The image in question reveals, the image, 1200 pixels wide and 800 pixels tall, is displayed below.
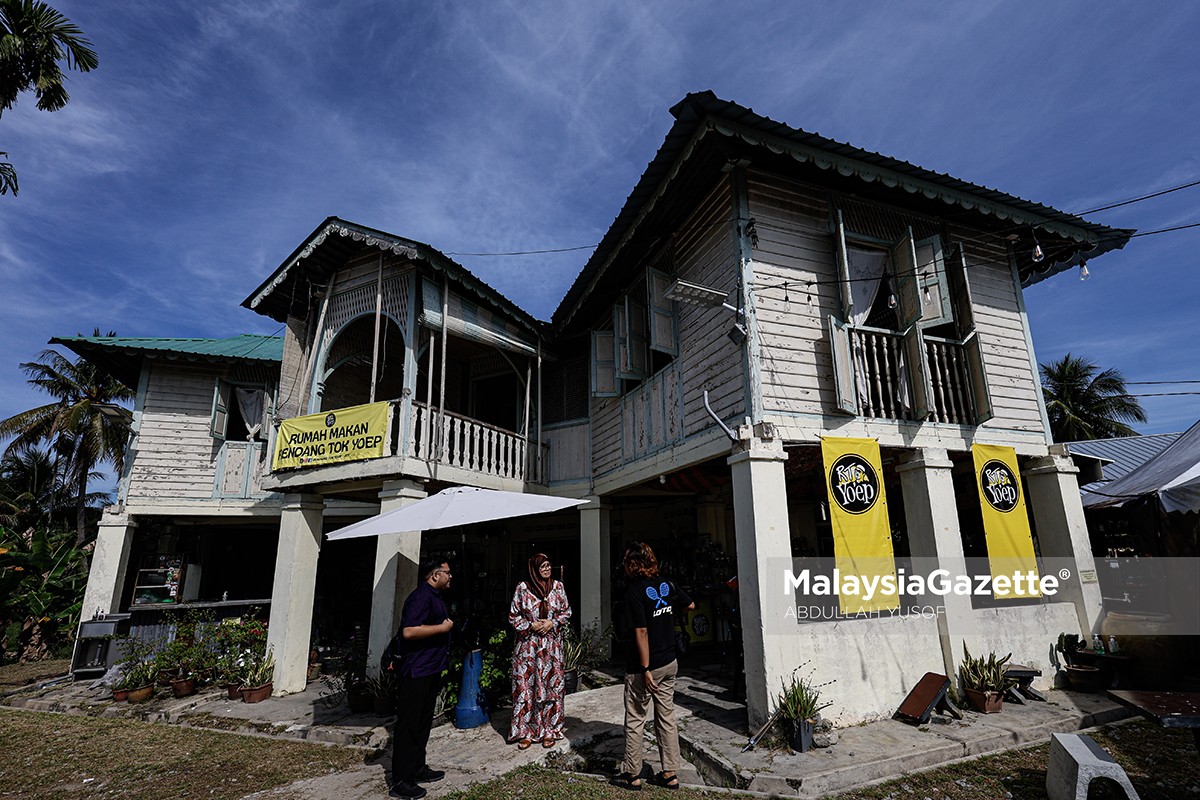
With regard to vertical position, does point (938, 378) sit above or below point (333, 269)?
below

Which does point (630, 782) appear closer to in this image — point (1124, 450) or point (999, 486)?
point (999, 486)

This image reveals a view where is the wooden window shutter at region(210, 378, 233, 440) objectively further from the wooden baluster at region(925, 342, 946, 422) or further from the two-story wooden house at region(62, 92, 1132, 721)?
the wooden baluster at region(925, 342, 946, 422)

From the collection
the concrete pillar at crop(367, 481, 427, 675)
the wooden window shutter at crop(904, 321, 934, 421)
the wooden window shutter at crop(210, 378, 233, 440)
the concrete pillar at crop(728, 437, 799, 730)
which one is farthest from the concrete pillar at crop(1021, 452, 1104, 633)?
the wooden window shutter at crop(210, 378, 233, 440)

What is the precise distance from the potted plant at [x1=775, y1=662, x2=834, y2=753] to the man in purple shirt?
3272mm

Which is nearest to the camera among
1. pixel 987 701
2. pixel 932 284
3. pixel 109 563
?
pixel 987 701

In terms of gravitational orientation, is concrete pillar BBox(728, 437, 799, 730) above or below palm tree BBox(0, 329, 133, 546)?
below

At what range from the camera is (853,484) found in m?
6.80

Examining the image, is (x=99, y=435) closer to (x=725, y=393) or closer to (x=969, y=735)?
(x=725, y=393)

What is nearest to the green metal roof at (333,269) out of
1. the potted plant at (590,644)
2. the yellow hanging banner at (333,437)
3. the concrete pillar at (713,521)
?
the yellow hanging banner at (333,437)

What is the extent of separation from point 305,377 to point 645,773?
28.6 ft

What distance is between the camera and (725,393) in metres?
7.39

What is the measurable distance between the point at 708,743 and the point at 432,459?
18.3ft

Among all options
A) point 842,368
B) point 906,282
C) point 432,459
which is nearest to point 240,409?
point 432,459

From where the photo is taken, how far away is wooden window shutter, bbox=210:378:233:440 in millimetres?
13266
